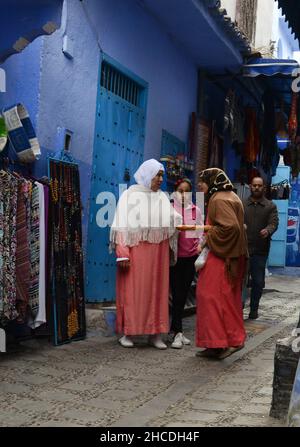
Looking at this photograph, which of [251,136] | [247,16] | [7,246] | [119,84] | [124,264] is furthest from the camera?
[247,16]

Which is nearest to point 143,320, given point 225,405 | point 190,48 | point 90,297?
point 90,297

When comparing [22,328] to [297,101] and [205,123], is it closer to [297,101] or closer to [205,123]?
[205,123]

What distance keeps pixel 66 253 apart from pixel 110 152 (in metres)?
1.73

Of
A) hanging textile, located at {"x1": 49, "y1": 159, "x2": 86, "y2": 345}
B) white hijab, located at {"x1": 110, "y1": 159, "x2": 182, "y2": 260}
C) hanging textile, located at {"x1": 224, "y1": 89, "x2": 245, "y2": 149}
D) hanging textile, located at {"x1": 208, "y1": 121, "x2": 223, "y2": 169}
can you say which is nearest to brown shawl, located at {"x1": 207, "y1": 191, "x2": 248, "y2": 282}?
white hijab, located at {"x1": 110, "y1": 159, "x2": 182, "y2": 260}

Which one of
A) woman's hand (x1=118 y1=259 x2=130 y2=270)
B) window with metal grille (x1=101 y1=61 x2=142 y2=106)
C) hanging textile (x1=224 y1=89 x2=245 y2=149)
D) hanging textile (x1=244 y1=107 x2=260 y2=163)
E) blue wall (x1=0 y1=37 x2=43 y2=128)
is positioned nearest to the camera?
blue wall (x1=0 y1=37 x2=43 y2=128)

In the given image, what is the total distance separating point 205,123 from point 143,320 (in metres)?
4.92

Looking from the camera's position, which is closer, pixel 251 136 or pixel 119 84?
pixel 119 84

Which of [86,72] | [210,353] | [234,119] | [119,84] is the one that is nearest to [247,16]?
[234,119]

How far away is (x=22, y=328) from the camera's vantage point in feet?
18.8

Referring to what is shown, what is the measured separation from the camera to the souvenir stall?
5023 millimetres

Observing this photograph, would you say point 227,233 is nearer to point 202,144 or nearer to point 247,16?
point 202,144

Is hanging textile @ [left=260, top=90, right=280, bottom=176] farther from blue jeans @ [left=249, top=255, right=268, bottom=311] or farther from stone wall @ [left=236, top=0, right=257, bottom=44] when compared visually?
blue jeans @ [left=249, top=255, right=268, bottom=311]

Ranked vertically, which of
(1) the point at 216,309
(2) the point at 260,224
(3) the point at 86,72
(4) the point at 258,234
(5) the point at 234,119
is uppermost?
(5) the point at 234,119

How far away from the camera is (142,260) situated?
604 centimetres
